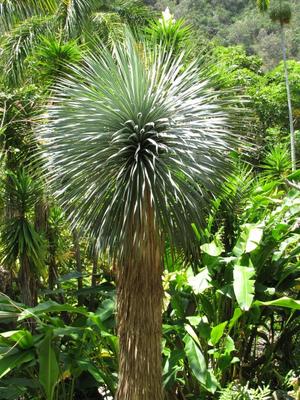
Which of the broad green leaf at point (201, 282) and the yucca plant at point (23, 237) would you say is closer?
the broad green leaf at point (201, 282)

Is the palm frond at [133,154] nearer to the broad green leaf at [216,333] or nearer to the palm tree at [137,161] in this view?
the palm tree at [137,161]

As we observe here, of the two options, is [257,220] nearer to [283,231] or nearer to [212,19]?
[283,231]

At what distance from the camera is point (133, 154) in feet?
12.4

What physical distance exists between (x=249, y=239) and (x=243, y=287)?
726 millimetres

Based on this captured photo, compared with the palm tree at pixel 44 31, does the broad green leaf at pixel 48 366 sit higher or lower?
lower

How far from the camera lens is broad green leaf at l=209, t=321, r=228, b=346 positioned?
17.1ft

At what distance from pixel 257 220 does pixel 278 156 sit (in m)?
1.13

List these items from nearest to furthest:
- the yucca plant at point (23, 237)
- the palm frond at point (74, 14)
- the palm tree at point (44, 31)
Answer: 1. the yucca plant at point (23, 237)
2. the palm tree at point (44, 31)
3. the palm frond at point (74, 14)

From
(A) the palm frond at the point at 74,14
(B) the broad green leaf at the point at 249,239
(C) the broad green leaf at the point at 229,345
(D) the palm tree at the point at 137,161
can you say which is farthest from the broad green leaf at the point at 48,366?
(A) the palm frond at the point at 74,14

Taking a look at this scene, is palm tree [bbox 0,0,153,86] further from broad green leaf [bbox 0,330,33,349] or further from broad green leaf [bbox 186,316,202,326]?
broad green leaf [bbox 0,330,33,349]

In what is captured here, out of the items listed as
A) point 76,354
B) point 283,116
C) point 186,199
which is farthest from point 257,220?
point 283,116

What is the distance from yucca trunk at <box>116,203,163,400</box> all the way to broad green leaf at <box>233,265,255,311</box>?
0.98 m

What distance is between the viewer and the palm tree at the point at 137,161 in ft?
12.2

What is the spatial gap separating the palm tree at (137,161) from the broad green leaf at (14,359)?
122 centimetres
